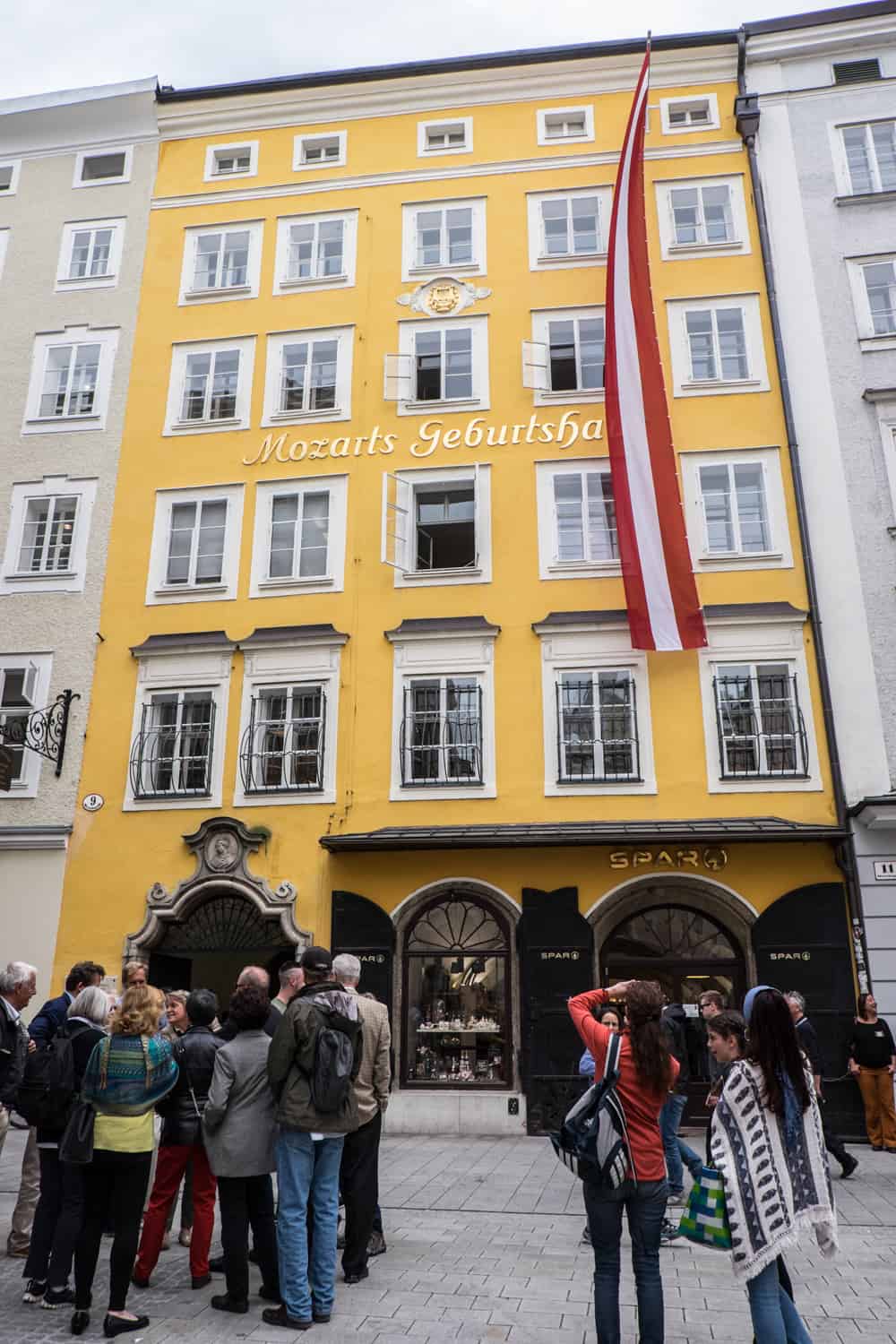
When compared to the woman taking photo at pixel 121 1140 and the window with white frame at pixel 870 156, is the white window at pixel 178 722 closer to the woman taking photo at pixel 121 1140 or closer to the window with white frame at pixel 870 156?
the woman taking photo at pixel 121 1140

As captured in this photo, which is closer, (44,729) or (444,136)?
(44,729)

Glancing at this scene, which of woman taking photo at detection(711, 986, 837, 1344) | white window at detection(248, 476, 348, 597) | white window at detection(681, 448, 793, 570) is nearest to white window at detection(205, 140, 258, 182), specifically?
white window at detection(248, 476, 348, 597)

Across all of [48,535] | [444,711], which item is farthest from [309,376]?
[444,711]

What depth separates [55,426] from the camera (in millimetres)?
19812

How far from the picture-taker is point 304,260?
2059 centimetres

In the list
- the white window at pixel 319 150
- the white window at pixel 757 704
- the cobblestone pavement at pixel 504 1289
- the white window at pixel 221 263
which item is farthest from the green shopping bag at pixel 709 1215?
the white window at pixel 319 150

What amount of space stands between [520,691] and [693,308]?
26.9 feet

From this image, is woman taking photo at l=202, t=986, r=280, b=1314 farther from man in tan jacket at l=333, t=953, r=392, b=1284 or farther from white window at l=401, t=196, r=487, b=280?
white window at l=401, t=196, r=487, b=280

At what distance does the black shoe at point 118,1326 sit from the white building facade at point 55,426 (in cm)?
1096

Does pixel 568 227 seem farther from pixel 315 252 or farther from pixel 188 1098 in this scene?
pixel 188 1098

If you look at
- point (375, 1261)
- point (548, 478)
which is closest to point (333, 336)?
point (548, 478)

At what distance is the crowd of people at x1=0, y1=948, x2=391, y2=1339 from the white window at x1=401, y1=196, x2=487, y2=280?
1639cm

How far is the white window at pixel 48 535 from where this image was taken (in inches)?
730

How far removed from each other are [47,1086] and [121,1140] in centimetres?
89
